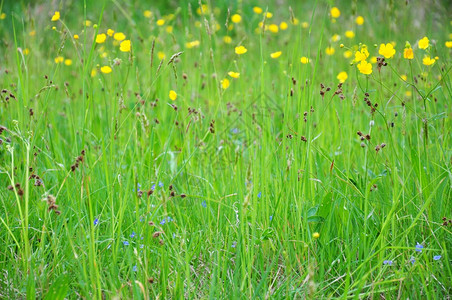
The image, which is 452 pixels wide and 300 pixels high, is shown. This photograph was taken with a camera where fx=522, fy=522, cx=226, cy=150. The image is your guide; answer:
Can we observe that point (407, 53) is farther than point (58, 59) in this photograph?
No

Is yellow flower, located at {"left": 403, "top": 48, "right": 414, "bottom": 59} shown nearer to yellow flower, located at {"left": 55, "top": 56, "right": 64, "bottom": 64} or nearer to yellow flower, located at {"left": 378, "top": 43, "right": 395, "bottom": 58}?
yellow flower, located at {"left": 378, "top": 43, "right": 395, "bottom": 58}

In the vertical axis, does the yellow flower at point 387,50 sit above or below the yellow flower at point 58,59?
above

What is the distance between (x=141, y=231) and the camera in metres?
1.73

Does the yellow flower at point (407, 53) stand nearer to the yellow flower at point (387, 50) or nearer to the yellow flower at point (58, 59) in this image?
the yellow flower at point (387, 50)

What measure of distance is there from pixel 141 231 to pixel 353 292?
704 millimetres

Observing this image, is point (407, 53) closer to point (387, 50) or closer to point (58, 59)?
point (387, 50)

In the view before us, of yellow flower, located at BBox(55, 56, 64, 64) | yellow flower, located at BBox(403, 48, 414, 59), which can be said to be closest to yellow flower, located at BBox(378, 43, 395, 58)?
yellow flower, located at BBox(403, 48, 414, 59)

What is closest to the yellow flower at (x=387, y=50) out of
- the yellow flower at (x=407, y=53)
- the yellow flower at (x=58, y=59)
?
the yellow flower at (x=407, y=53)

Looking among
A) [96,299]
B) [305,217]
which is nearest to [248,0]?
[305,217]

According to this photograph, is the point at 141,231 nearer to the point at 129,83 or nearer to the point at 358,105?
the point at 358,105

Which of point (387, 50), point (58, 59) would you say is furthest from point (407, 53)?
point (58, 59)

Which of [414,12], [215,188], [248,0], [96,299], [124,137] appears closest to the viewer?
[96,299]

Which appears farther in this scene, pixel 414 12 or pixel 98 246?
pixel 414 12

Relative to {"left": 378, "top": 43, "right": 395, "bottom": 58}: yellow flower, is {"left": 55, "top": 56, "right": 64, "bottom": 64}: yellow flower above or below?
below
